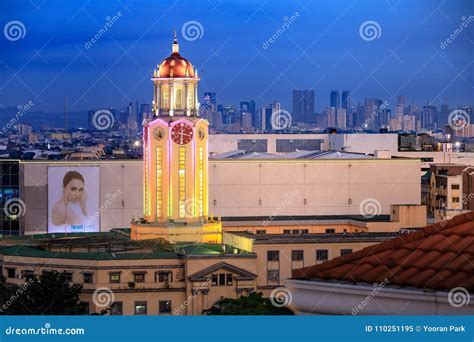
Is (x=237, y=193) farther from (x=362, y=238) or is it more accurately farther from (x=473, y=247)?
(x=473, y=247)

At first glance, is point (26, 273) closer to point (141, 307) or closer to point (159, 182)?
point (141, 307)

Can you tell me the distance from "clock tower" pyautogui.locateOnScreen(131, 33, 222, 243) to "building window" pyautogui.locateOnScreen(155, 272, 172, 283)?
185 cm

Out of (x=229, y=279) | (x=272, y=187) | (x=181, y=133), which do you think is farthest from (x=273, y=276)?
(x=272, y=187)

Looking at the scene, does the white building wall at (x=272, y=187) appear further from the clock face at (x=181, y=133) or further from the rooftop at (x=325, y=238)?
the rooftop at (x=325, y=238)

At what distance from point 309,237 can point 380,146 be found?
15.2 m

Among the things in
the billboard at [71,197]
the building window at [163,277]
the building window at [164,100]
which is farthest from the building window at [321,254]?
the billboard at [71,197]

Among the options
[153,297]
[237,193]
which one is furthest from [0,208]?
[153,297]

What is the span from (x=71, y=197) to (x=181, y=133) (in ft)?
16.0

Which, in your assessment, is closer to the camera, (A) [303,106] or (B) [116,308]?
(B) [116,308]

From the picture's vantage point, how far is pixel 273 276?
1661 centimetres

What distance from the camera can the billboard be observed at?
22.2 m

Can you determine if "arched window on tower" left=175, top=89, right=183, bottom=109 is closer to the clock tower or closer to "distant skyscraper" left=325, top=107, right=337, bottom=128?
the clock tower

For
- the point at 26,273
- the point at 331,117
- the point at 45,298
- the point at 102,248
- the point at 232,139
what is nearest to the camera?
the point at 45,298

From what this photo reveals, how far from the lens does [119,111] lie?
25.3 m
